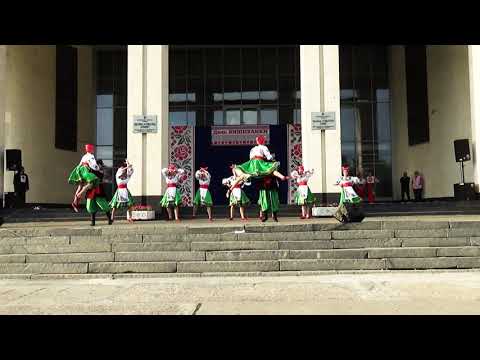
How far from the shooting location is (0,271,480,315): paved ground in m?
5.01

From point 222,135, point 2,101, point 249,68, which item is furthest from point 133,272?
point 249,68

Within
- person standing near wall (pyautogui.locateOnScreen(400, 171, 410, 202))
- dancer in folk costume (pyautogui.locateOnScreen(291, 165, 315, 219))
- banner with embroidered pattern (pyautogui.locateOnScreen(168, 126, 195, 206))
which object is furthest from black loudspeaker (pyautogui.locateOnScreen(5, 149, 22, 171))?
person standing near wall (pyautogui.locateOnScreen(400, 171, 410, 202))

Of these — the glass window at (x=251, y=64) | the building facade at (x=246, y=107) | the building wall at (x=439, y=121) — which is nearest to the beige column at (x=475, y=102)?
the building facade at (x=246, y=107)

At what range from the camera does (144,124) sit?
15.6 meters

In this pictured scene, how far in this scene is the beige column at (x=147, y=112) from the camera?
51.1 ft

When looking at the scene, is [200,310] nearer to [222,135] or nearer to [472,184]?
[472,184]

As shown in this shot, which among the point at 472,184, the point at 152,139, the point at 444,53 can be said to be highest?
the point at 444,53

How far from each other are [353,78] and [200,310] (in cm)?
2335

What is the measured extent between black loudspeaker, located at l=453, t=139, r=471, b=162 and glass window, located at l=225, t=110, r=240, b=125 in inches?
444

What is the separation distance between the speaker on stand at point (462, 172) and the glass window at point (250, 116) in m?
10.5

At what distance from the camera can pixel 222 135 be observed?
83.0 feet

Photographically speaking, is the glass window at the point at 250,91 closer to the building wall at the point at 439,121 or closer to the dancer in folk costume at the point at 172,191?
the building wall at the point at 439,121
